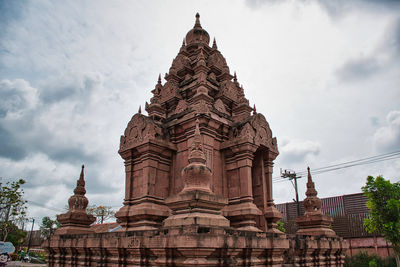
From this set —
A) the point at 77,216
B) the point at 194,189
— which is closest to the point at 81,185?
the point at 77,216

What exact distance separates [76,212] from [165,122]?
4847 millimetres

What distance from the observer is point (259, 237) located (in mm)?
6926

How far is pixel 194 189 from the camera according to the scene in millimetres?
6707

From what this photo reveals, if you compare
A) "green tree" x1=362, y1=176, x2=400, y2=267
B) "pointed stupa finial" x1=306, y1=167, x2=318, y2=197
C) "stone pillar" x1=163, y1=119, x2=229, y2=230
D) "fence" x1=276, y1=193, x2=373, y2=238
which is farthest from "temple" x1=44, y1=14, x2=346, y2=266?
"fence" x1=276, y1=193, x2=373, y2=238

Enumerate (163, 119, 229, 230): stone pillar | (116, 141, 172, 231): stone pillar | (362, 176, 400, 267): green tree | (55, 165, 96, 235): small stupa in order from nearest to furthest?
(163, 119, 229, 230): stone pillar, (116, 141, 172, 231): stone pillar, (55, 165, 96, 235): small stupa, (362, 176, 400, 267): green tree

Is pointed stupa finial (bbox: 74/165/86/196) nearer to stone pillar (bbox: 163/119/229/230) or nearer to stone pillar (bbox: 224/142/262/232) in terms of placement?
stone pillar (bbox: 224/142/262/232)

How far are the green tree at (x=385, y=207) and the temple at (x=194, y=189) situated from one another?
11028mm

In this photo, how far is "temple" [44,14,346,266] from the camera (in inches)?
262

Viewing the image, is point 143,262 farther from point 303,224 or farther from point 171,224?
point 303,224

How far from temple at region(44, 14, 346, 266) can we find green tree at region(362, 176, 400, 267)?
11.0m

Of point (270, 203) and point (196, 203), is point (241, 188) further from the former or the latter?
point (196, 203)

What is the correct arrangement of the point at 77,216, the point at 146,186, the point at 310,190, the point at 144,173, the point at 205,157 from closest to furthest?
1. the point at 205,157
2. the point at 146,186
3. the point at 144,173
4. the point at 77,216
5. the point at 310,190

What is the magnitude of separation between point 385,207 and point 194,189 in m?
18.4

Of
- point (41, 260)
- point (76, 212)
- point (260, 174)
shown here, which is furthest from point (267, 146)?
point (41, 260)
